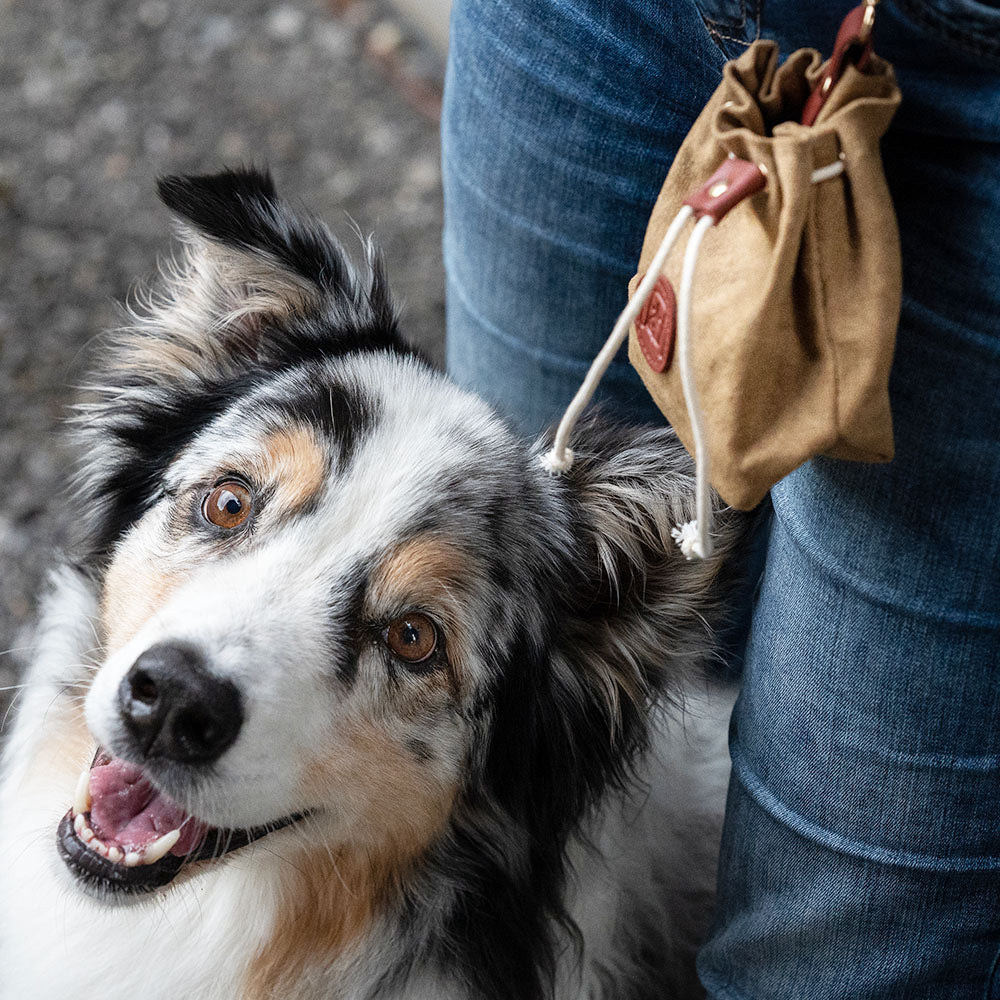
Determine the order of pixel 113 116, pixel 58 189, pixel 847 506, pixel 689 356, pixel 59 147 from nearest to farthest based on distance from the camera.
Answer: pixel 689 356
pixel 847 506
pixel 58 189
pixel 59 147
pixel 113 116

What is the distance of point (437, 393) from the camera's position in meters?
1.89

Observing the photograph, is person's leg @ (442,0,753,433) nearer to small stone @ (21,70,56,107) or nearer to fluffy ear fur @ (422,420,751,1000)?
fluffy ear fur @ (422,420,751,1000)

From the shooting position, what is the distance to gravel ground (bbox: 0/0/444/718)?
3750 millimetres

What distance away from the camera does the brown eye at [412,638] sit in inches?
65.4

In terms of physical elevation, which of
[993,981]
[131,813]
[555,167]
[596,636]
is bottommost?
[993,981]

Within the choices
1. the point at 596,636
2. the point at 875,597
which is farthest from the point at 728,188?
the point at 596,636

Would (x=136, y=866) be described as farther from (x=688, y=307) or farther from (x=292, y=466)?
(x=688, y=307)

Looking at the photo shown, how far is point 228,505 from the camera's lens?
172cm

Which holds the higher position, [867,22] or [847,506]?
[867,22]

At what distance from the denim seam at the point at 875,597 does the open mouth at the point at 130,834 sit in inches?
33.3

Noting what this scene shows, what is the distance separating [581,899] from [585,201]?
1244mm

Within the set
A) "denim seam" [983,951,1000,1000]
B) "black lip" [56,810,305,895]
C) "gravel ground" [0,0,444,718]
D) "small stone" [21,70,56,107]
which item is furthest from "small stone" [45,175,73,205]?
"denim seam" [983,951,1000,1000]

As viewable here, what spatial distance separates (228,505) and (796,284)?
984 millimetres

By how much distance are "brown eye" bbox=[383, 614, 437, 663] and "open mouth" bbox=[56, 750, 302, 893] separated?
11.4 inches
